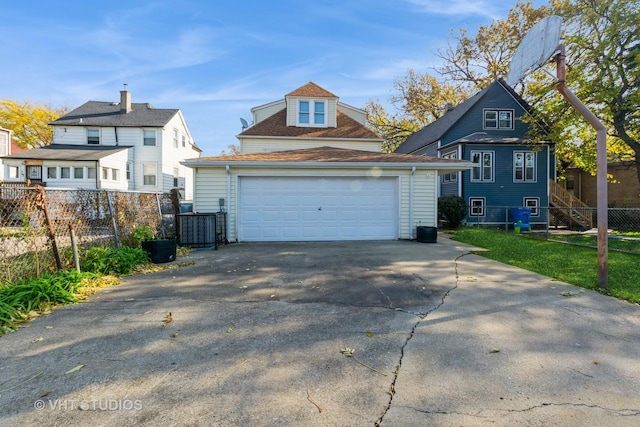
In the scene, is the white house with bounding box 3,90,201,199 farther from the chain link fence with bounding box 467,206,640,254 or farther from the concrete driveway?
the chain link fence with bounding box 467,206,640,254

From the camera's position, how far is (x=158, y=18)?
874 cm

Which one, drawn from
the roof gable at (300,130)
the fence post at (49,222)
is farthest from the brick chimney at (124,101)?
the fence post at (49,222)

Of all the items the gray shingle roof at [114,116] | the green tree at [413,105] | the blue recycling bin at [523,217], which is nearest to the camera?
the blue recycling bin at [523,217]

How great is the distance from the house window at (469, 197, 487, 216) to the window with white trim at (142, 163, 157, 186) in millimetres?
19412

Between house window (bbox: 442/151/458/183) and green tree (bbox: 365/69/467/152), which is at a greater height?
green tree (bbox: 365/69/467/152)

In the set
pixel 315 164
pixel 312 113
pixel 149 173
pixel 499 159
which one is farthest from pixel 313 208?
pixel 149 173

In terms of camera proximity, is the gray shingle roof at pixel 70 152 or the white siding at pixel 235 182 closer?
the white siding at pixel 235 182

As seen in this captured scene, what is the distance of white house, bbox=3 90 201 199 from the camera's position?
18578 mm

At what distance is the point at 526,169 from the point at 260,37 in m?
14.9

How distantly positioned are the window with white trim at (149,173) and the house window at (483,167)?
19.5 meters

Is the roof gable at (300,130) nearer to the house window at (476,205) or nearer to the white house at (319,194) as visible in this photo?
the house window at (476,205)

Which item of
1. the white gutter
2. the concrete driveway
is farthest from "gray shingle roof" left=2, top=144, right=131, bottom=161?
the concrete driveway

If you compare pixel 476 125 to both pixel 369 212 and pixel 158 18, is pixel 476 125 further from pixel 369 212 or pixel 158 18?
pixel 158 18

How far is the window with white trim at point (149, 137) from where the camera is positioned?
21.4 meters
